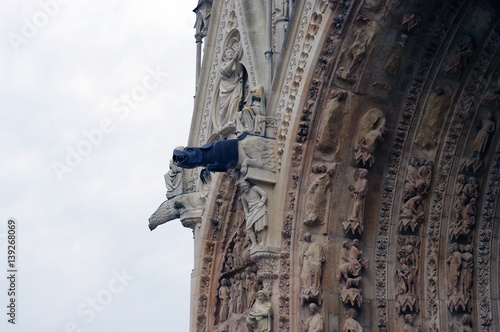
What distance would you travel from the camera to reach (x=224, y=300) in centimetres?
1388

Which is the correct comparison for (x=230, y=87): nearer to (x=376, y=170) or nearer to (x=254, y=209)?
(x=254, y=209)

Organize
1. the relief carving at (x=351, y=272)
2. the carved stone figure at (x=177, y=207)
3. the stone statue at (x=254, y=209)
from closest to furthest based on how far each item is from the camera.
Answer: the relief carving at (x=351, y=272) < the stone statue at (x=254, y=209) < the carved stone figure at (x=177, y=207)

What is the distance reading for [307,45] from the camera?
40.2ft

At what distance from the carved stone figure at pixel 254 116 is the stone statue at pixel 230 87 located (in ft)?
4.86

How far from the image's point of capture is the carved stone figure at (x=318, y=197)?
11883 millimetres

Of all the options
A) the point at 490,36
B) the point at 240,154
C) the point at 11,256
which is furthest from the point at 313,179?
the point at 11,256

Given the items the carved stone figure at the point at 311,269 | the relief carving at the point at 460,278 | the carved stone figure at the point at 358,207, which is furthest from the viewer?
the carved stone figure at the point at 358,207

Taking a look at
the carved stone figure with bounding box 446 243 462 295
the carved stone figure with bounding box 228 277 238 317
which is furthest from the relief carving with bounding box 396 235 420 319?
the carved stone figure with bounding box 228 277 238 317

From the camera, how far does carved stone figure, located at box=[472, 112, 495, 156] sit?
1170 cm

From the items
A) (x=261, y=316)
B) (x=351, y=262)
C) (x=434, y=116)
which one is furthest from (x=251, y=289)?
(x=434, y=116)

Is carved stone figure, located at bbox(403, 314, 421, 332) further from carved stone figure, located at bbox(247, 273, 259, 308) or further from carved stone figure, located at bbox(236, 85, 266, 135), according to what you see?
carved stone figure, located at bbox(236, 85, 266, 135)

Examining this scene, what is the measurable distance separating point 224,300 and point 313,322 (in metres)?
2.73

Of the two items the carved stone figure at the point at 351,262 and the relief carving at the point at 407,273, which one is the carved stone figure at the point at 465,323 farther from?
the carved stone figure at the point at 351,262

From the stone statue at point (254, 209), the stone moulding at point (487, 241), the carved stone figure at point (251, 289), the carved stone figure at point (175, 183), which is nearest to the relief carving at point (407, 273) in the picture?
the stone moulding at point (487, 241)
